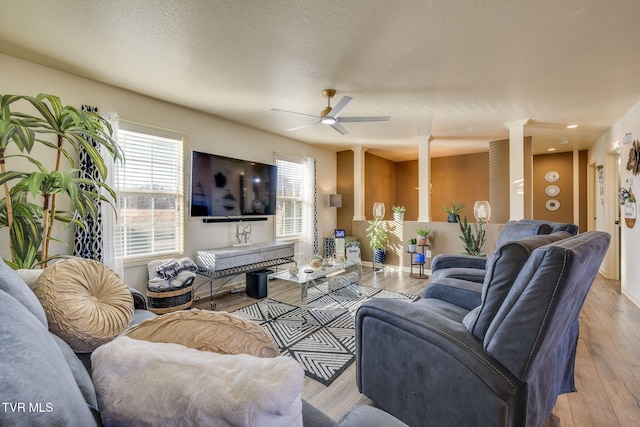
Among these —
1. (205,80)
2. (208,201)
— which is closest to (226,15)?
(205,80)

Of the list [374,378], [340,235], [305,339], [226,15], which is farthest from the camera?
[340,235]

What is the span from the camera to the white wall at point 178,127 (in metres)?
2.47

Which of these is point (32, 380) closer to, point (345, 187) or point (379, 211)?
point (379, 211)

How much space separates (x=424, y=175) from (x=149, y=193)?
4.28m

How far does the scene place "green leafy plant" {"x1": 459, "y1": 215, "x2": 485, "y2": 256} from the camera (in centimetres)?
422

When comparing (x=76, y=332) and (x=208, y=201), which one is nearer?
(x=76, y=332)

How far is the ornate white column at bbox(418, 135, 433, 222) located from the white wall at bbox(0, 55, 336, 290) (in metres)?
1.95

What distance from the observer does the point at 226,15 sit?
188 cm

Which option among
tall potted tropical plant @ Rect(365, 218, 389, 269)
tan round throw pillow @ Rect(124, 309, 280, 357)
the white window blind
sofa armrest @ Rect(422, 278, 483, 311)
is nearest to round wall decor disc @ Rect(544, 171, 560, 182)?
tall potted tropical plant @ Rect(365, 218, 389, 269)

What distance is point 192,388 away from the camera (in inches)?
19.8

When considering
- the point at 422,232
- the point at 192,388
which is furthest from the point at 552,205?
the point at 192,388

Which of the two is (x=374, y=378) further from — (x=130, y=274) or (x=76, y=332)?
(x=130, y=274)

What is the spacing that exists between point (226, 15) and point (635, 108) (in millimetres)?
4616

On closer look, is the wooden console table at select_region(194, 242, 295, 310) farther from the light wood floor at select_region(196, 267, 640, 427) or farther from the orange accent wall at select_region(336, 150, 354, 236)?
the orange accent wall at select_region(336, 150, 354, 236)
